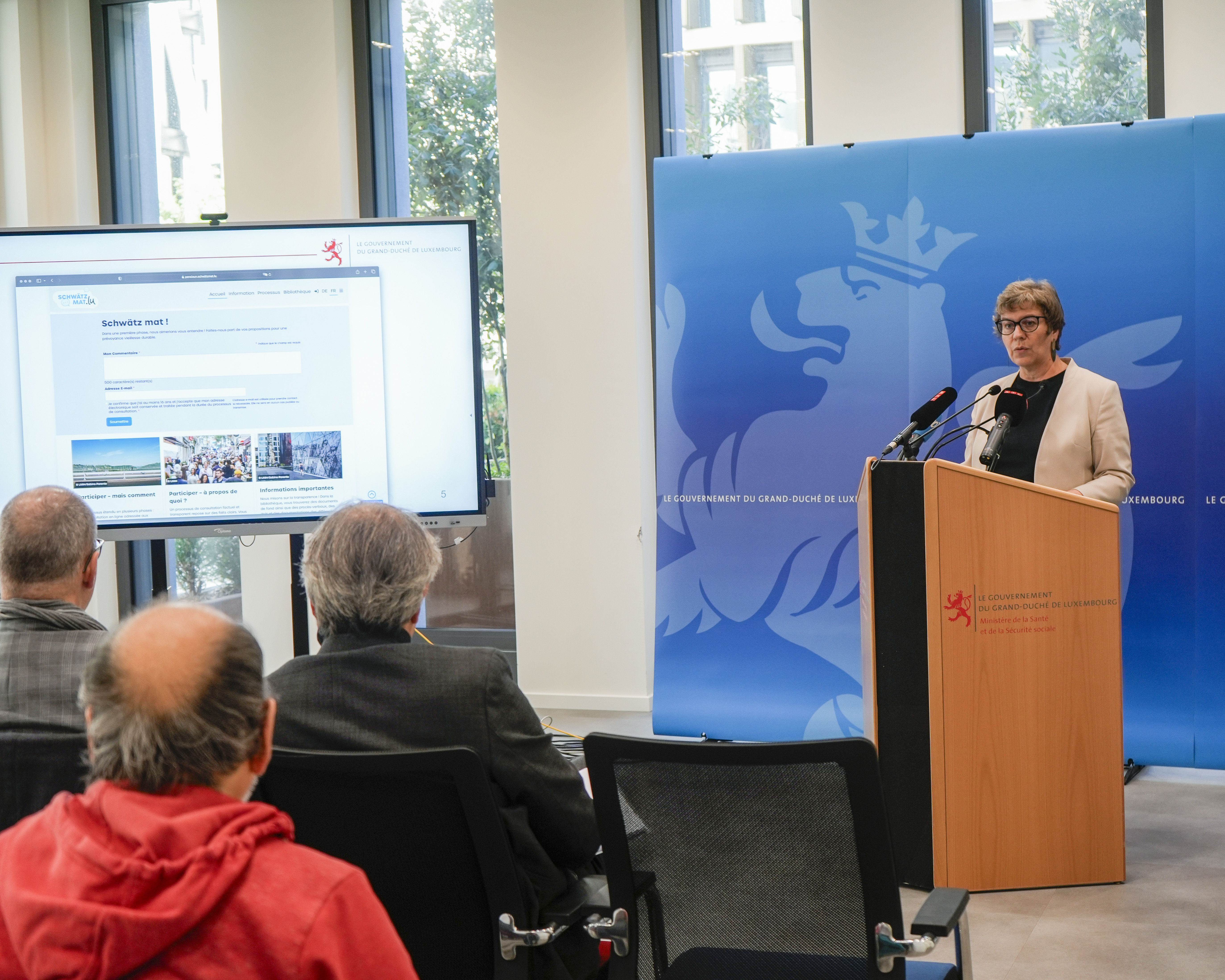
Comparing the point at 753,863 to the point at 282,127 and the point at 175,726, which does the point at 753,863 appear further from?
the point at 282,127

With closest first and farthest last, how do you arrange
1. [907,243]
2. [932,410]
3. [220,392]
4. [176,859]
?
[176,859], [932,410], [220,392], [907,243]

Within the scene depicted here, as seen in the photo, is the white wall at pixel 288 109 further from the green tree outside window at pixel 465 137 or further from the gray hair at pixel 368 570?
the gray hair at pixel 368 570

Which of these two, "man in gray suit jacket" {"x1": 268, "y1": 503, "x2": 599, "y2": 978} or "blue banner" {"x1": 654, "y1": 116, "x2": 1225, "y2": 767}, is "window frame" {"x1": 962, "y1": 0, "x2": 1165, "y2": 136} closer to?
"blue banner" {"x1": 654, "y1": 116, "x2": 1225, "y2": 767}

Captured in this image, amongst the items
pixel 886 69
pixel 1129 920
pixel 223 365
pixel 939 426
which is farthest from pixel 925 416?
pixel 886 69

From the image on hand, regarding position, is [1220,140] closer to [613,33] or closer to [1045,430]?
[1045,430]

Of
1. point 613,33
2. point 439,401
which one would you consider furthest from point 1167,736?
point 613,33

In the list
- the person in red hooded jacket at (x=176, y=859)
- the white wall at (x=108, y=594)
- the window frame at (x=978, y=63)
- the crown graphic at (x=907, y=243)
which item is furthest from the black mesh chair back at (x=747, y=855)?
the white wall at (x=108, y=594)

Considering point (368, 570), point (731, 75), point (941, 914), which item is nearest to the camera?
point (941, 914)

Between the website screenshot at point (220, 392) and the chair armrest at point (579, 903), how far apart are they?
7.79 ft

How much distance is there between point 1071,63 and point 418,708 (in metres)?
4.45

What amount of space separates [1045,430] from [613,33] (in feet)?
9.60

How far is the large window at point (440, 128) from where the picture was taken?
598 centimetres

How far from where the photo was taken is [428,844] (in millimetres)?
1677

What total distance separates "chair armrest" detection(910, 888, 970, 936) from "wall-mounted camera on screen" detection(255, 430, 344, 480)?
2.88 meters
